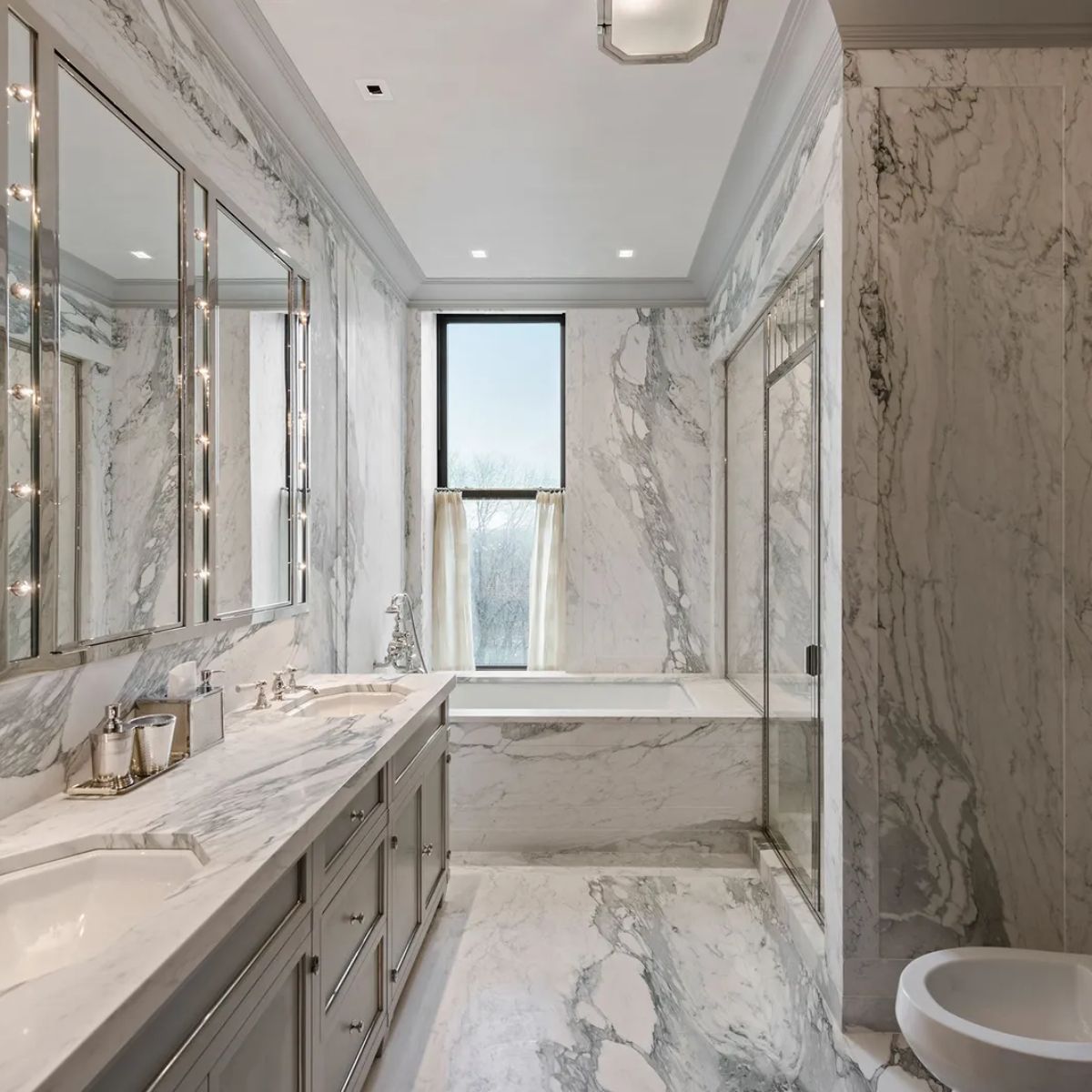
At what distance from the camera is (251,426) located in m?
2.04

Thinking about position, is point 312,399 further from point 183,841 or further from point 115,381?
point 183,841

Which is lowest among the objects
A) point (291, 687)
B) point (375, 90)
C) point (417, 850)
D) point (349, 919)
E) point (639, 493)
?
point (417, 850)

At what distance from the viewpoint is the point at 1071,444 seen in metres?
1.72

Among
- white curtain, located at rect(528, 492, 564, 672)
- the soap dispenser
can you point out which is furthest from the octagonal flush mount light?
white curtain, located at rect(528, 492, 564, 672)

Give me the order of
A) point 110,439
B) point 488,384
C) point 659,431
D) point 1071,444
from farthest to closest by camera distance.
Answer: point 488,384, point 659,431, point 1071,444, point 110,439

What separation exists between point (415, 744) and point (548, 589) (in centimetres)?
202

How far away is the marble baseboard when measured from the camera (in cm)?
290

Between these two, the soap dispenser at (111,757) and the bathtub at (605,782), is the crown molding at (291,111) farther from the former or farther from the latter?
the bathtub at (605,782)

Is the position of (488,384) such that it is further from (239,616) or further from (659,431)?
(239,616)

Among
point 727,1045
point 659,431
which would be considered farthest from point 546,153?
point 727,1045

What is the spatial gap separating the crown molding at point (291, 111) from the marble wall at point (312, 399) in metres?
0.02

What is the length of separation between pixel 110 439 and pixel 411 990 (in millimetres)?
1707

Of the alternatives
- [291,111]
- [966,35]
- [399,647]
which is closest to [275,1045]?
[399,647]

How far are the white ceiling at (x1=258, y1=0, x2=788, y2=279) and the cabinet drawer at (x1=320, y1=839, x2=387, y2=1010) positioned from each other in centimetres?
209
